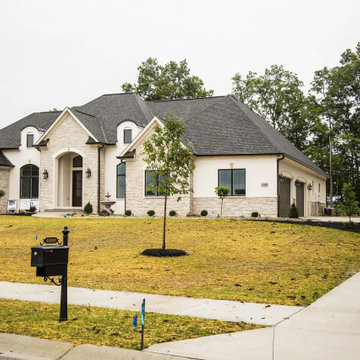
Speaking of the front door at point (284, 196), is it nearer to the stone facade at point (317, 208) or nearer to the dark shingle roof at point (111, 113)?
the stone facade at point (317, 208)

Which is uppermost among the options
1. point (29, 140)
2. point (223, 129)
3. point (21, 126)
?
point (21, 126)

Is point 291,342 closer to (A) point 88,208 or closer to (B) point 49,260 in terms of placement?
(B) point 49,260

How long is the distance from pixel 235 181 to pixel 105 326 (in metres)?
21.8

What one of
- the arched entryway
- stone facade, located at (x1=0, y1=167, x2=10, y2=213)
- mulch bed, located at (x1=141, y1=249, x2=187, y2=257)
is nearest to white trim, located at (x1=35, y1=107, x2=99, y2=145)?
the arched entryway

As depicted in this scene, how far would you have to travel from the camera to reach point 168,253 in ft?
44.7

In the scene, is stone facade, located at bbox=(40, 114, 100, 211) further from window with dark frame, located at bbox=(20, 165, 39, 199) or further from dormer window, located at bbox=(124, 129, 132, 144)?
window with dark frame, located at bbox=(20, 165, 39, 199)

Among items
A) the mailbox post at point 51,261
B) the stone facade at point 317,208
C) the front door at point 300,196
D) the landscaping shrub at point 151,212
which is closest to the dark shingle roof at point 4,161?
the landscaping shrub at point 151,212

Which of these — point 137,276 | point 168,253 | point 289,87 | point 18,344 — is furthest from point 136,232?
point 289,87

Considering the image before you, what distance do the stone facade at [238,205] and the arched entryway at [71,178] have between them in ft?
31.4

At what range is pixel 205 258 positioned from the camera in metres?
13.2

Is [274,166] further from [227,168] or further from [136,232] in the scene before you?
[136,232]

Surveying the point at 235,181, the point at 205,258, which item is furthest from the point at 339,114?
the point at 205,258

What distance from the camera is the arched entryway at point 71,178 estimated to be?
32094mm

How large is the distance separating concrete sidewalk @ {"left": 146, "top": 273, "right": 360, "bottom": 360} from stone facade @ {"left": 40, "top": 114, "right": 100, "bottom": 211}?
25249 mm
